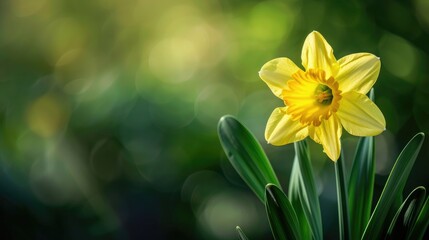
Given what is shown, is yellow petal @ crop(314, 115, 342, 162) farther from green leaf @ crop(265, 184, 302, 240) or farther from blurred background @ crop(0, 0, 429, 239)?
blurred background @ crop(0, 0, 429, 239)

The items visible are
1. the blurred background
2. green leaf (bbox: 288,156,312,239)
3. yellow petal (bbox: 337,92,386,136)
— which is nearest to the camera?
yellow petal (bbox: 337,92,386,136)

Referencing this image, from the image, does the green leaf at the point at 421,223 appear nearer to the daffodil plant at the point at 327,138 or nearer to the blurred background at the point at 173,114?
the daffodil plant at the point at 327,138

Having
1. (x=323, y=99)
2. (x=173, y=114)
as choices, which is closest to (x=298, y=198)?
(x=323, y=99)

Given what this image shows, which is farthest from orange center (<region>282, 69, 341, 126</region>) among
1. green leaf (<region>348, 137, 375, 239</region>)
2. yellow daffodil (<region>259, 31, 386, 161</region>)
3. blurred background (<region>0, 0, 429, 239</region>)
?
blurred background (<region>0, 0, 429, 239</region>)

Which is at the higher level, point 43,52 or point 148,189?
point 43,52

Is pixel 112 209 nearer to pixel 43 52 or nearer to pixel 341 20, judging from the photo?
pixel 43 52

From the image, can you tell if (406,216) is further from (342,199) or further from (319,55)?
(319,55)

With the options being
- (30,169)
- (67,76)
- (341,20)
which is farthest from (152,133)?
(341,20)
